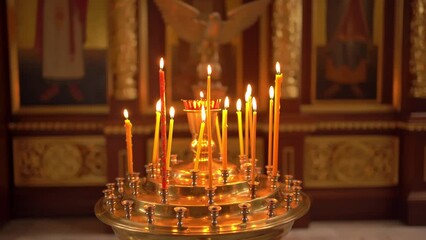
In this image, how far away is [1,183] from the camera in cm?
391

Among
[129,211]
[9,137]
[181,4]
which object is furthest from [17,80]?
[129,211]

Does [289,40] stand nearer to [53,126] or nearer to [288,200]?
[53,126]

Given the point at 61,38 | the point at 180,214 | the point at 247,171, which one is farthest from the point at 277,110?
the point at 61,38

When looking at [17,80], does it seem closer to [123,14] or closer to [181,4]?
[123,14]

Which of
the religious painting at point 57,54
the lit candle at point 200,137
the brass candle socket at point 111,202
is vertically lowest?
the brass candle socket at point 111,202

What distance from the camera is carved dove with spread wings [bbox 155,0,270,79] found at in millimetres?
3926

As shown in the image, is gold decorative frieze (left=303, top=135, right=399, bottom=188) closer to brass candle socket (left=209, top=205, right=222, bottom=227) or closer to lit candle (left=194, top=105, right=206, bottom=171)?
lit candle (left=194, top=105, right=206, bottom=171)

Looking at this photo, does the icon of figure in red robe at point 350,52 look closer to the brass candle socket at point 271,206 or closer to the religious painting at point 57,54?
the religious painting at point 57,54

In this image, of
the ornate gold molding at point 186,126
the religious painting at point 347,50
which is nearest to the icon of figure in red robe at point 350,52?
the religious painting at point 347,50

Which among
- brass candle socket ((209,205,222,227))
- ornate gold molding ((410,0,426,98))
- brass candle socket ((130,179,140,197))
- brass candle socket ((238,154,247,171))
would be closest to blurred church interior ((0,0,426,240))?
ornate gold molding ((410,0,426,98))

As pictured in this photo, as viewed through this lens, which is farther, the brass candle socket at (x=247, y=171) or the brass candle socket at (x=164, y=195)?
the brass candle socket at (x=247, y=171)

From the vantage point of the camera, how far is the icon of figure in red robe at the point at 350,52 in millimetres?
4133

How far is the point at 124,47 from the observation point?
3879 millimetres

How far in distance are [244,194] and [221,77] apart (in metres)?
2.73
